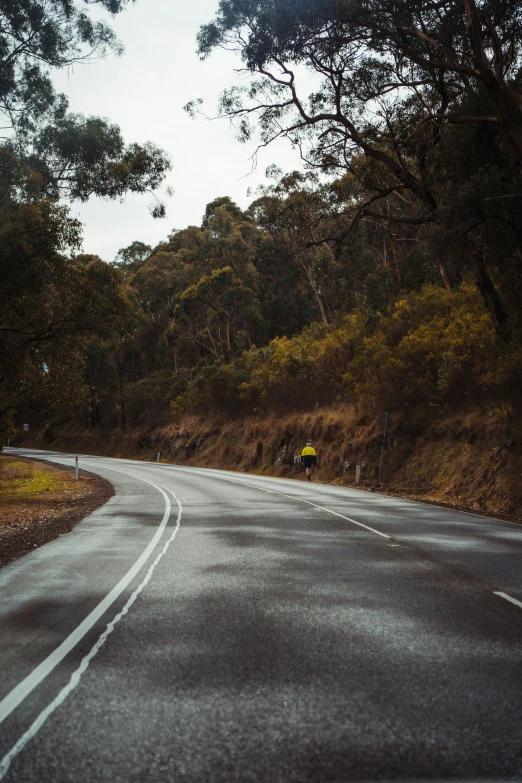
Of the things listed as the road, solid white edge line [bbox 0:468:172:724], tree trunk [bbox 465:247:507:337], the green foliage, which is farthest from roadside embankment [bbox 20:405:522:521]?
solid white edge line [bbox 0:468:172:724]

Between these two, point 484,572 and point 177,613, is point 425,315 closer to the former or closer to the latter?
point 484,572

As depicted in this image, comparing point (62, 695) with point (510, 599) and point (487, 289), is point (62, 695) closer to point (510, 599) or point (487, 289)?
point (510, 599)

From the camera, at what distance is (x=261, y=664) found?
5332 millimetres

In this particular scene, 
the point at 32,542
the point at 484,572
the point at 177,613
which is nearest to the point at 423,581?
the point at 484,572

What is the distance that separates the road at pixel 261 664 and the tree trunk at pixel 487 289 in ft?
42.5

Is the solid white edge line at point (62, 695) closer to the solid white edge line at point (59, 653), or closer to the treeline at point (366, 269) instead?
the solid white edge line at point (59, 653)

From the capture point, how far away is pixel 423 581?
875 cm

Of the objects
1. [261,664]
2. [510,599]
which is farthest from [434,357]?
[261,664]

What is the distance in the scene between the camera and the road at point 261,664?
Answer: 3750 mm

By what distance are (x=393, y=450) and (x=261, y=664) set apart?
2645 centimetres

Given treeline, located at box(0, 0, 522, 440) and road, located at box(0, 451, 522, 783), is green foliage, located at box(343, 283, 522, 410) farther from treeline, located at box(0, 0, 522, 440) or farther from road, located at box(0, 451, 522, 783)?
road, located at box(0, 451, 522, 783)

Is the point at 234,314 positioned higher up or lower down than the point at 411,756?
higher up

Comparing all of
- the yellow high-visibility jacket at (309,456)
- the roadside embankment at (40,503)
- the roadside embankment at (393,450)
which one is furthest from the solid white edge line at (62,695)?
the yellow high-visibility jacket at (309,456)

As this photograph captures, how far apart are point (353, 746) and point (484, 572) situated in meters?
6.06
